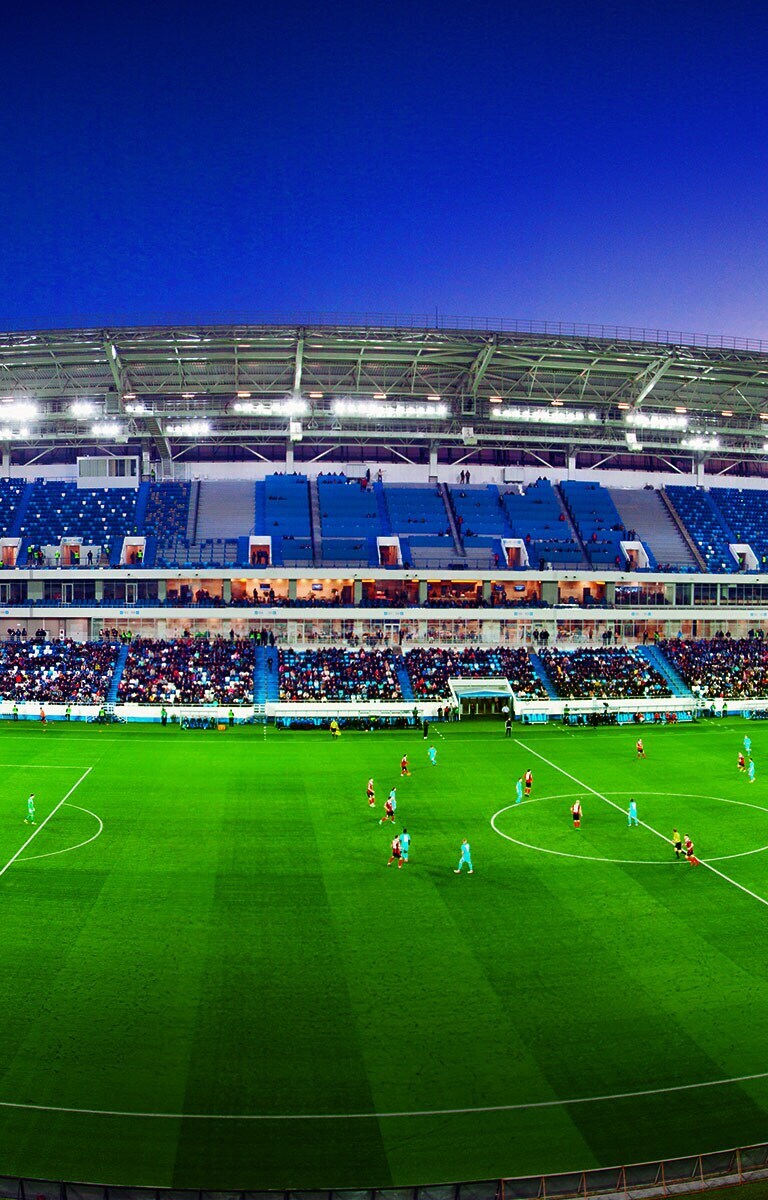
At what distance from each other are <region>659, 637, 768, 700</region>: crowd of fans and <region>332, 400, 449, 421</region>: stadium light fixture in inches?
1006

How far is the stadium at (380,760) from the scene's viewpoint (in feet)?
48.1

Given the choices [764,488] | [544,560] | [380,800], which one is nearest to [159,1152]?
[380,800]

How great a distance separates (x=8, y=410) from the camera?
2594 inches

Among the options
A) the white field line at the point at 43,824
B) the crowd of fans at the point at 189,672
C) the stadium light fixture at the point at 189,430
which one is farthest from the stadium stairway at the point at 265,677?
the stadium light fixture at the point at 189,430

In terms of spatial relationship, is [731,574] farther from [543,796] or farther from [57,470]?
[57,470]

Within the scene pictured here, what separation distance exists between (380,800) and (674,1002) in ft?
57.3

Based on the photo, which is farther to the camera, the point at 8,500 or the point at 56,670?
the point at 8,500

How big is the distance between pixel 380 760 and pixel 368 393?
37.5 metres

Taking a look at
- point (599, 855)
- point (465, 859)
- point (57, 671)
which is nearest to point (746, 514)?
point (599, 855)

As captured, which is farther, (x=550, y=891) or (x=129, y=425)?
(x=129, y=425)

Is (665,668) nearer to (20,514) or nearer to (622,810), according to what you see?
(622,810)

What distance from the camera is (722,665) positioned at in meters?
Answer: 62.6

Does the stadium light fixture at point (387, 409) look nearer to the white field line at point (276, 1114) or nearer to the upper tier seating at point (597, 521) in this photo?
the upper tier seating at point (597, 521)

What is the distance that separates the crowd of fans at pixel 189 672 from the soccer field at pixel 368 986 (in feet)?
60.5
